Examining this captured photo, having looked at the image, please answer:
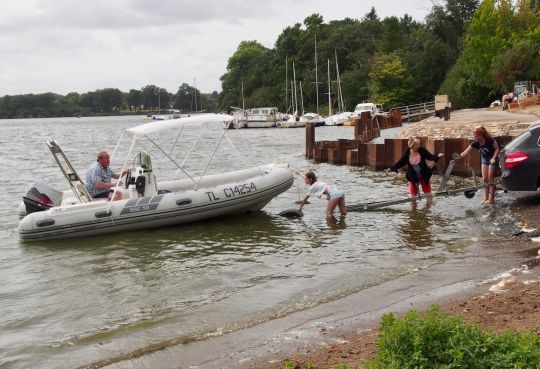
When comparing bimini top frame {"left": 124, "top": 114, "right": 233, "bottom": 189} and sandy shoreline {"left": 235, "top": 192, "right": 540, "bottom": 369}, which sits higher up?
bimini top frame {"left": 124, "top": 114, "right": 233, "bottom": 189}

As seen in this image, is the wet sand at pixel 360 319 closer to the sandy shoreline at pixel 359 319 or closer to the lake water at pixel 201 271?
the sandy shoreline at pixel 359 319

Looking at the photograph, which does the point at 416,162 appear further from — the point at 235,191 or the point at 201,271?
the point at 201,271

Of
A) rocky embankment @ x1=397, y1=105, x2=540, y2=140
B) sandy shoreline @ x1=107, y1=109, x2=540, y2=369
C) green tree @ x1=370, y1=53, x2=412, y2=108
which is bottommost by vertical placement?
sandy shoreline @ x1=107, y1=109, x2=540, y2=369

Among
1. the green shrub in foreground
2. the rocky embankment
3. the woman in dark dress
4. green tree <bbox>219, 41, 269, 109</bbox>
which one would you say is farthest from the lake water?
green tree <bbox>219, 41, 269, 109</bbox>

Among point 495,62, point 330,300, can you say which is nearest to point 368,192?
point 330,300

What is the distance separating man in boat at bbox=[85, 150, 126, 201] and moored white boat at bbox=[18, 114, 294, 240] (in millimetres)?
223

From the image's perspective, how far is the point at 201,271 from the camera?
33.9 ft

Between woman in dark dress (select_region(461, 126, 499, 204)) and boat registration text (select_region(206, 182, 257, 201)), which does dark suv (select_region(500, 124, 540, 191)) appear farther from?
boat registration text (select_region(206, 182, 257, 201))

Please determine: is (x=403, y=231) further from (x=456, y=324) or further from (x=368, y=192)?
(x=456, y=324)

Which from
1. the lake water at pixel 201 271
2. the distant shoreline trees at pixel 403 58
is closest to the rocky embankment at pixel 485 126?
the lake water at pixel 201 271

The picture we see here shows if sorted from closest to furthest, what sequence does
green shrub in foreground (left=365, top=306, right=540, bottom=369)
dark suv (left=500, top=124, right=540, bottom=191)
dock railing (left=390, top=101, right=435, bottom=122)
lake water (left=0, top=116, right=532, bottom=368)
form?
1. green shrub in foreground (left=365, top=306, right=540, bottom=369)
2. lake water (left=0, top=116, right=532, bottom=368)
3. dark suv (left=500, top=124, right=540, bottom=191)
4. dock railing (left=390, top=101, right=435, bottom=122)

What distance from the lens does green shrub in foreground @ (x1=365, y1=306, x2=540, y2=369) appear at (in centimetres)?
407

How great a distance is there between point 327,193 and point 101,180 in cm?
505

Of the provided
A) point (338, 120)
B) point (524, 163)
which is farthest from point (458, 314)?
point (338, 120)
